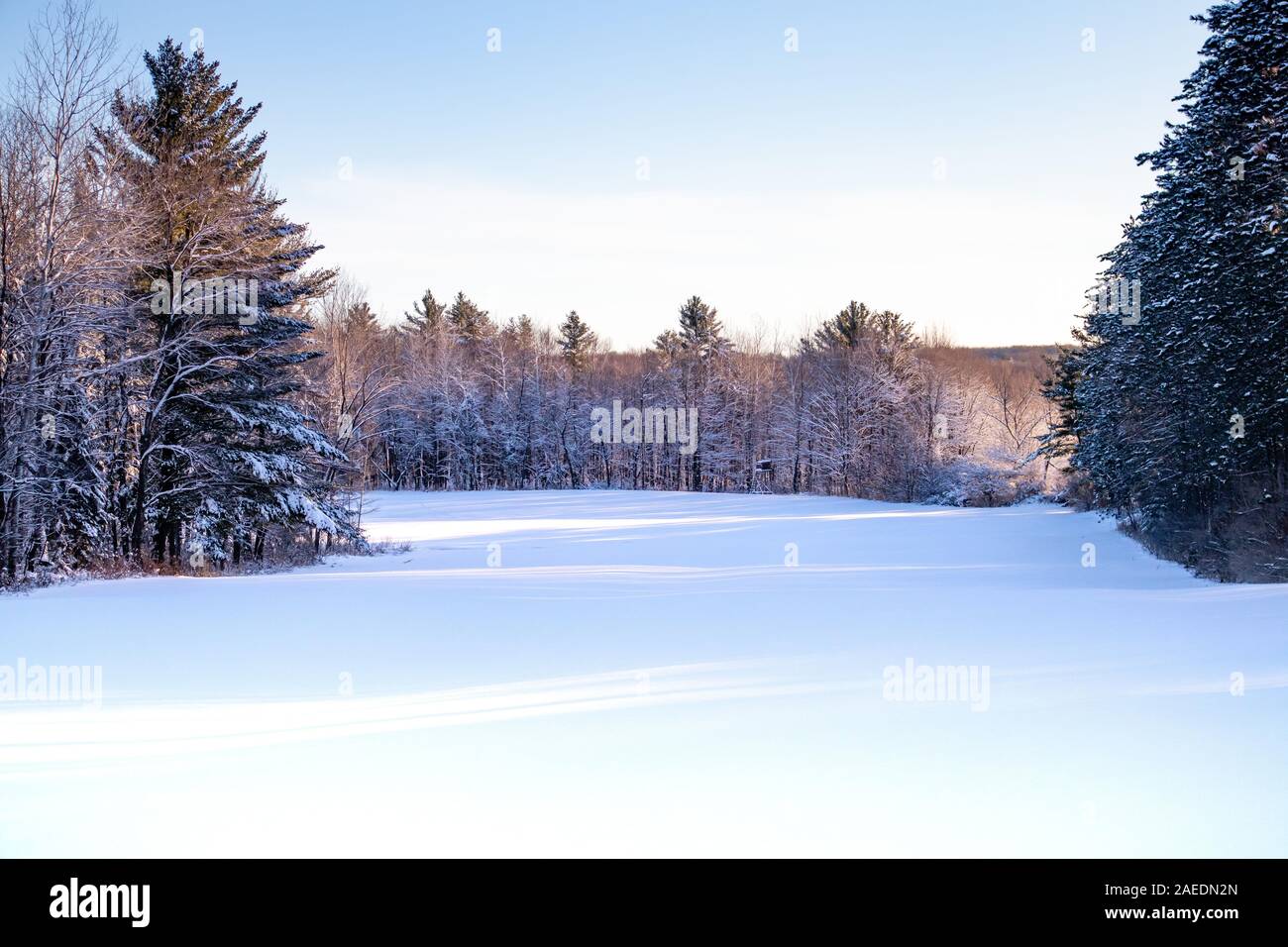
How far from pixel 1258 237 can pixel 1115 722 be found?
1599 cm

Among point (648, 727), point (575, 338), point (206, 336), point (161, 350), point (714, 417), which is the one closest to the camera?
point (648, 727)

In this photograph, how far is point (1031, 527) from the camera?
89.1ft

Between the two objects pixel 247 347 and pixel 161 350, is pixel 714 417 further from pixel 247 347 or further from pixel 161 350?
pixel 161 350

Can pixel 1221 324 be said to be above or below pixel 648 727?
above

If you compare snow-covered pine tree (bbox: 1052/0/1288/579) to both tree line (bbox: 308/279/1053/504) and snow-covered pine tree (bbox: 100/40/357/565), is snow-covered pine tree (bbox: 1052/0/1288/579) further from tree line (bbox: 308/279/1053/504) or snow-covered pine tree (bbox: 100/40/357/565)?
tree line (bbox: 308/279/1053/504)

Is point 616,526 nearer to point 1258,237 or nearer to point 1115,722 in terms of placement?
point 1258,237

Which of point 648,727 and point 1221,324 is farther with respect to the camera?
point 1221,324

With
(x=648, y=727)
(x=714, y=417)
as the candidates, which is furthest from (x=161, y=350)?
(x=714, y=417)

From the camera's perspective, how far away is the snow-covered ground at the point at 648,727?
3.75 metres

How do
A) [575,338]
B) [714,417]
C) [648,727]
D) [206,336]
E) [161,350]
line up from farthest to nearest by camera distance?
[575,338]
[714,417]
[206,336]
[161,350]
[648,727]

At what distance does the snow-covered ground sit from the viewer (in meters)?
3.75

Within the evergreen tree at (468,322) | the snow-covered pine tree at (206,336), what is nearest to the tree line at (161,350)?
the snow-covered pine tree at (206,336)

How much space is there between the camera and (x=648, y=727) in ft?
16.8

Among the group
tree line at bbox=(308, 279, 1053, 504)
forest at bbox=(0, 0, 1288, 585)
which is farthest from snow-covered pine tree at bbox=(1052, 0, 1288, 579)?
tree line at bbox=(308, 279, 1053, 504)
